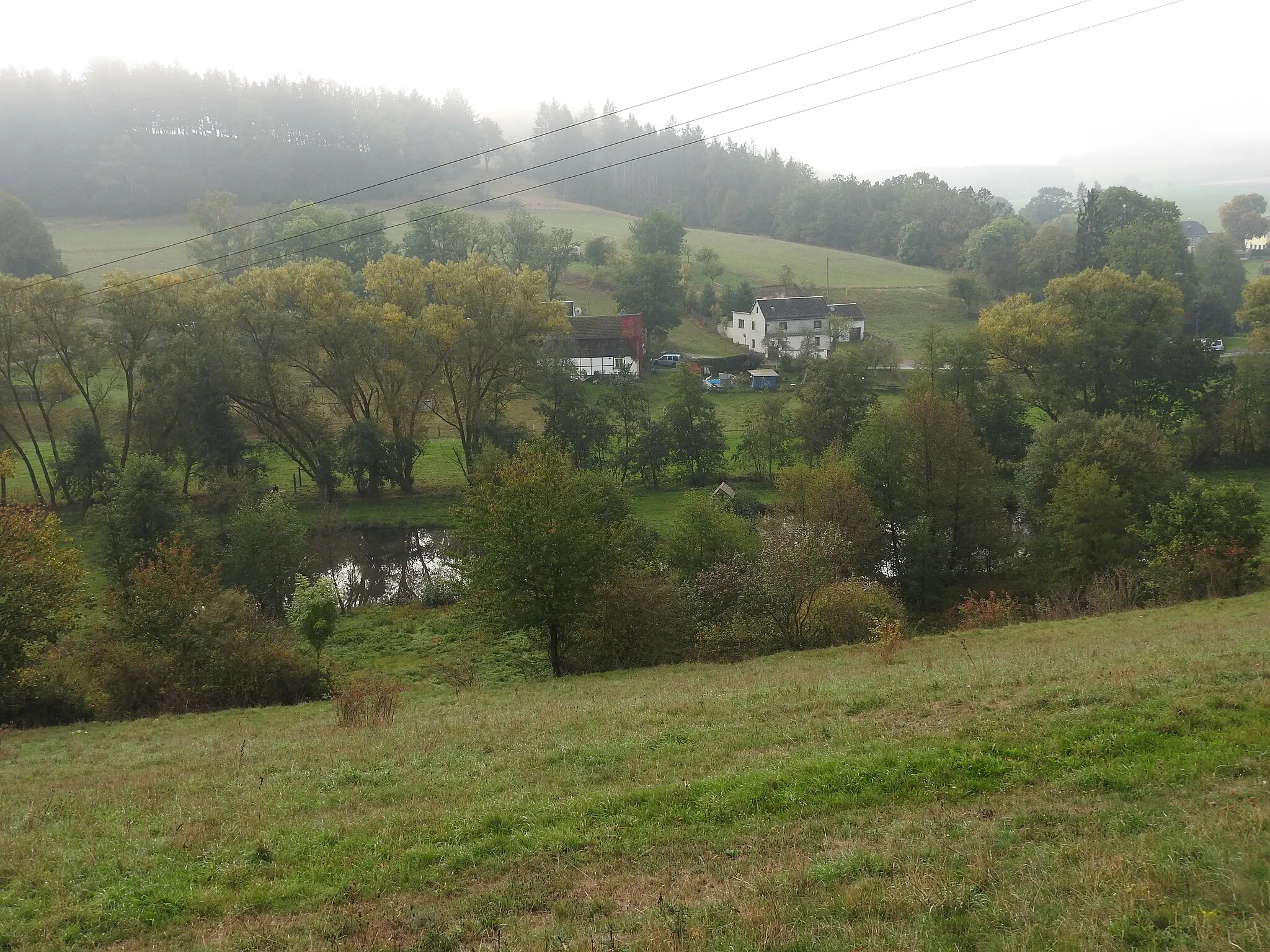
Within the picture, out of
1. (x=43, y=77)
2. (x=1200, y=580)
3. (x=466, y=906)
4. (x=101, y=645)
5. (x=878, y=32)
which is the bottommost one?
(x=1200, y=580)

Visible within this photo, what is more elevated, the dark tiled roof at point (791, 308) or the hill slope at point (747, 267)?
the hill slope at point (747, 267)

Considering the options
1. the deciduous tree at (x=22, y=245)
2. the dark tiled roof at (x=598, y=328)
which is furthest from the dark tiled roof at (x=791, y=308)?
the deciduous tree at (x=22, y=245)

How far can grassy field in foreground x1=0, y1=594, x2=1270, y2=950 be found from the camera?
6773mm

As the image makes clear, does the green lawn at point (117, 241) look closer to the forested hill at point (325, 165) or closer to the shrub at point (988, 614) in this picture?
the forested hill at point (325, 165)

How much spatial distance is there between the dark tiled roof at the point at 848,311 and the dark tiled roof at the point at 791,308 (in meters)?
1.74

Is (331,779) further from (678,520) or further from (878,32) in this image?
(678,520)

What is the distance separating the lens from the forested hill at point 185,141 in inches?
4471

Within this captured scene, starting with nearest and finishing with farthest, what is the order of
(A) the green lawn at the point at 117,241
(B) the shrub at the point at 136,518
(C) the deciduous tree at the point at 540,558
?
(C) the deciduous tree at the point at 540,558
(B) the shrub at the point at 136,518
(A) the green lawn at the point at 117,241

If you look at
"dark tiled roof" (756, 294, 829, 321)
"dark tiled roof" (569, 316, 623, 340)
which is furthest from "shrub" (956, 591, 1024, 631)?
"dark tiled roof" (756, 294, 829, 321)

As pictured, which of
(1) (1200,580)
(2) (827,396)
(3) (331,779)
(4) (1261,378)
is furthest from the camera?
(4) (1261,378)

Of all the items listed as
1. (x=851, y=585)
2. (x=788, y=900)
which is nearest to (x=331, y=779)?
(x=788, y=900)

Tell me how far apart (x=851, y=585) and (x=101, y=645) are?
70.1ft

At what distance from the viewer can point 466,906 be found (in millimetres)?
7688

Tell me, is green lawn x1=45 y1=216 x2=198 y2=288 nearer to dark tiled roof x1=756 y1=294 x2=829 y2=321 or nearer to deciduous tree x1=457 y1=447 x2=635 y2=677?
dark tiled roof x1=756 y1=294 x2=829 y2=321
